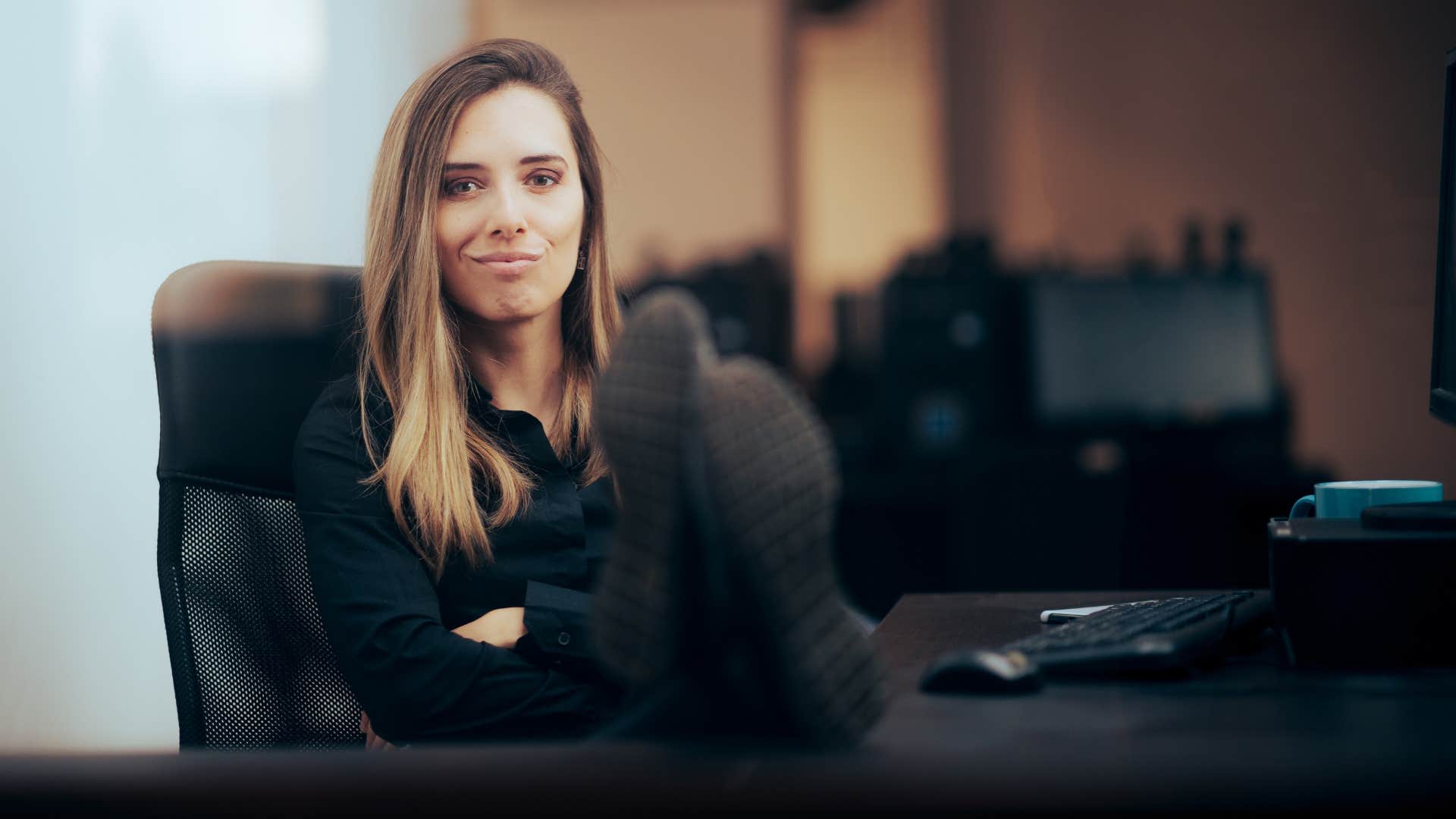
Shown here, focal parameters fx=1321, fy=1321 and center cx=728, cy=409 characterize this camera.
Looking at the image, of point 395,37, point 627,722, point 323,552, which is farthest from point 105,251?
point 395,37

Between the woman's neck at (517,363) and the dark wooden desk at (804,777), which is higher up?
the woman's neck at (517,363)

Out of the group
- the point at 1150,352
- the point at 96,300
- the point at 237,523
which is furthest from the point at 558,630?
the point at 1150,352

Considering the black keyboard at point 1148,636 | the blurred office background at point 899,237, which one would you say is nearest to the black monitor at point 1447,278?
the black keyboard at point 1148,636

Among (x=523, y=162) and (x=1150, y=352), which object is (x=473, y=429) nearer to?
(x=523, y=162)

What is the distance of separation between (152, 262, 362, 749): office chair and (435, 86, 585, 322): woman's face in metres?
0.17

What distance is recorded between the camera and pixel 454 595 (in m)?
1.18

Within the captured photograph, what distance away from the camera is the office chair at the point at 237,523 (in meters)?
1.24

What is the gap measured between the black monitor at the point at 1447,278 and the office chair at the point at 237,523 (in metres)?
1.03

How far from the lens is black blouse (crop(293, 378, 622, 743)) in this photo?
1.07 metres

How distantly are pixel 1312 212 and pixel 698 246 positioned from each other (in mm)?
2108

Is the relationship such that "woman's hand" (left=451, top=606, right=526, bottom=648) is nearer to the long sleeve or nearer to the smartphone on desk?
the long sleeve

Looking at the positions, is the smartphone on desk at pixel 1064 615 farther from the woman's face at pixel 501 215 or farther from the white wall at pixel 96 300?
the white wall at pixel 96 300

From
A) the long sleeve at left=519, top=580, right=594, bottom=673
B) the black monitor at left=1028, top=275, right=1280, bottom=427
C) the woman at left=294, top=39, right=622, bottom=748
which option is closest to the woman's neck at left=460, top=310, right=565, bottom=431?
the woman at left=294, top=39, right=622, bottom=748

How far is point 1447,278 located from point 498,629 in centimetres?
90
